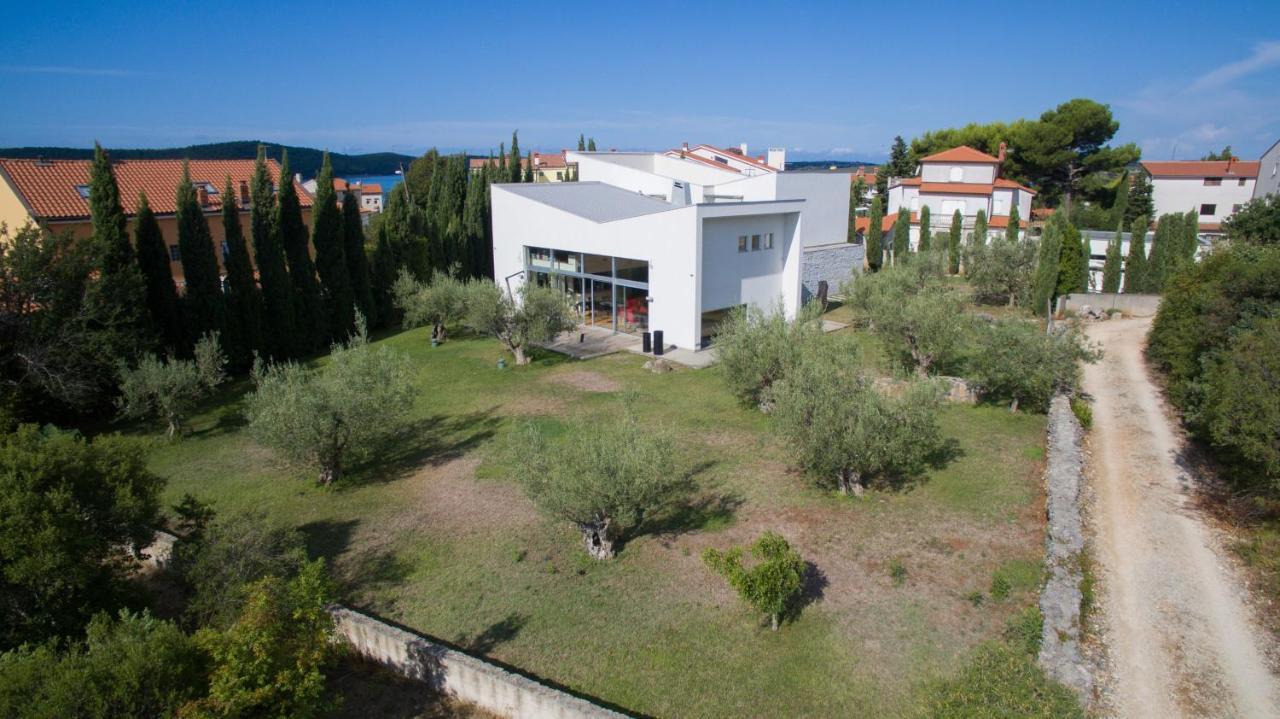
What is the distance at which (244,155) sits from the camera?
80.3m

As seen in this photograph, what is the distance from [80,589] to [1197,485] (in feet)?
60.3

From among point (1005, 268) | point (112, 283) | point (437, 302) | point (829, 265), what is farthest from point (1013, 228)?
point (112, 283)

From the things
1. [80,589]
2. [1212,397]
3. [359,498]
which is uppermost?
[1212,397]

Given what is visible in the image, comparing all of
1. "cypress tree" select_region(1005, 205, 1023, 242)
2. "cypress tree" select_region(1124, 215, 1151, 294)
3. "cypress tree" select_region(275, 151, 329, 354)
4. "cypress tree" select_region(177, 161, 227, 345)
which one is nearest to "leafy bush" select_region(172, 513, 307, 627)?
"cypress tree" select_region(177, 161, 227, 345)

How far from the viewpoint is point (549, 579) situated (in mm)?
10844

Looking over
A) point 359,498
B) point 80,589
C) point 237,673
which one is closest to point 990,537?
point 237,673

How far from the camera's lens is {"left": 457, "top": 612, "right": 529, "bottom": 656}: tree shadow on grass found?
9.35 metres

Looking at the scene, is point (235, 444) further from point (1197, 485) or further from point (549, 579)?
point (1197, 485)

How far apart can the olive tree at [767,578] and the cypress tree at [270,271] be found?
65.0ft

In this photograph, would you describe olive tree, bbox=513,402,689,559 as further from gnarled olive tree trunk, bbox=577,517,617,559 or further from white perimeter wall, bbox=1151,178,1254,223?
white perimeter wall, bbox=1151,178,1254,223

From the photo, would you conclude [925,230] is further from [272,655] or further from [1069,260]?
[272,655]

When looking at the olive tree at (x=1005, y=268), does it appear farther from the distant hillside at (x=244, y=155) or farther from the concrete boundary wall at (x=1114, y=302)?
the distant hillside at (x=244, y=155)

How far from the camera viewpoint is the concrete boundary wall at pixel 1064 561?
816 centimetres

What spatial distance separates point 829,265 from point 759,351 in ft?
64.8
